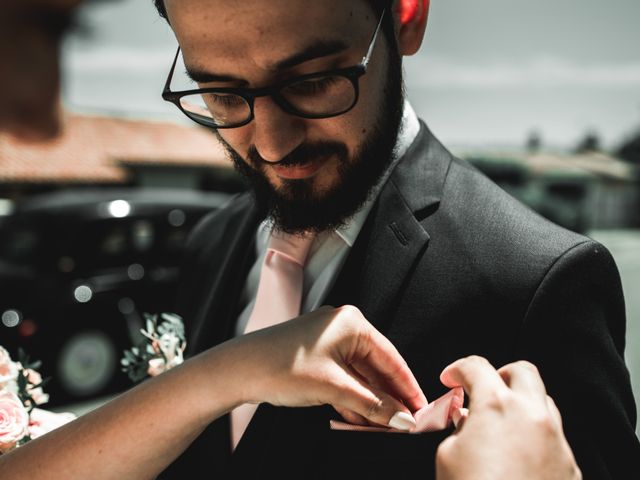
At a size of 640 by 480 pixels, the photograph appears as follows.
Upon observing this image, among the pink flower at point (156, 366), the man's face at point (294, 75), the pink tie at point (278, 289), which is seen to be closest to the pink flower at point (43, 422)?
the pink flower at point (156, 366)

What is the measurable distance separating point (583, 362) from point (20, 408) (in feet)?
4.33

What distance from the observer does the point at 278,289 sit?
168 cm

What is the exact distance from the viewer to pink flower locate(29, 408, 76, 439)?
5.28 ft

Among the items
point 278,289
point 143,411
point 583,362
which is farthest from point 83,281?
point 583,362

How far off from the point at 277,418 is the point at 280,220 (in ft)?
1.63

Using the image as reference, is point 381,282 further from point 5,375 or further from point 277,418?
point 5,375

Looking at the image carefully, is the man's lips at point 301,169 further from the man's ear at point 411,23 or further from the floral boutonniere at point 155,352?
the floral boutonniere at point 155,352

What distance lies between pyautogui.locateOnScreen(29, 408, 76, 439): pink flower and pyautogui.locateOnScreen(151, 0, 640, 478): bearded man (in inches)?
12.9

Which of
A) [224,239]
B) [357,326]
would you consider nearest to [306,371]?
[357,326]

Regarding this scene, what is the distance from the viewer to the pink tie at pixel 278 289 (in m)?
1.63

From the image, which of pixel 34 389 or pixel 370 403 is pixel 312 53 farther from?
pixel 34 389

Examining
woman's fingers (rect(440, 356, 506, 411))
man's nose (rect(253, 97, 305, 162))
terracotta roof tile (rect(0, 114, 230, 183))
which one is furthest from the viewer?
terracotta roof tile (rect(0, 114, 230, 183))

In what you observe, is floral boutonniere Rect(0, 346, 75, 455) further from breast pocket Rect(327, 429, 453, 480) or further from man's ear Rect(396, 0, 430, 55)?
man's ear Rect(396, 0, 430, 55)

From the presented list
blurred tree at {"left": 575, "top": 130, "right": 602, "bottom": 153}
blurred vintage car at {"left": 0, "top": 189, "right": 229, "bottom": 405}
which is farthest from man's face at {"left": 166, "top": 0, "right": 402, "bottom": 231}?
blurred tree at {"left": 575, "top": 130, "right": 602, "bottom": 153}
